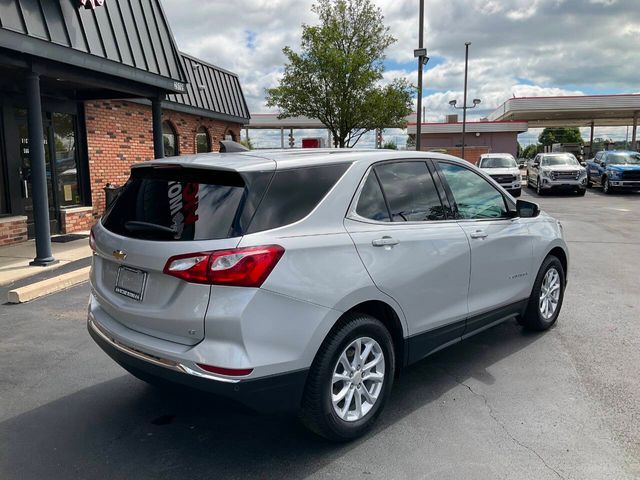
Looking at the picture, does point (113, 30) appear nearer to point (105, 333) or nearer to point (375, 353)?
point (105, 333)

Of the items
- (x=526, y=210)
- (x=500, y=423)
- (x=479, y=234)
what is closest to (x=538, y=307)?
(x=526, y=210)

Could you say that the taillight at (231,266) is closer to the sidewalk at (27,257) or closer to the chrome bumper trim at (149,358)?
the chrome bumper trim at (149,358)

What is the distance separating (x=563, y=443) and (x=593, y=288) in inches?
163

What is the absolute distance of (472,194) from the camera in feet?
14.2

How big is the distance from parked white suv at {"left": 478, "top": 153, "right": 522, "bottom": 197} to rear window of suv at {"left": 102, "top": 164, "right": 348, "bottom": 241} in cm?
1846

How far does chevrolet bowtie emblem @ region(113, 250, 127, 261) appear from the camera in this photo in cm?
308

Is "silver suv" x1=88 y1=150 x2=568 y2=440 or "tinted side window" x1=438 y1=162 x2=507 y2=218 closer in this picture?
"silver suv" x1=88 y1=150 x2=568 y2=440

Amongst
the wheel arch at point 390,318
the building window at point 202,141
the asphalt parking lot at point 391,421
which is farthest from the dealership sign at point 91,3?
the building window at point 202,141

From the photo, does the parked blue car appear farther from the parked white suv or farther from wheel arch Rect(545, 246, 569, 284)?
wheel arch Rect(545, 246, 569, 284)

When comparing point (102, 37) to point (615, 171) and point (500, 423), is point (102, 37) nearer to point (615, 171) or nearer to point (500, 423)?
point (500, 423)

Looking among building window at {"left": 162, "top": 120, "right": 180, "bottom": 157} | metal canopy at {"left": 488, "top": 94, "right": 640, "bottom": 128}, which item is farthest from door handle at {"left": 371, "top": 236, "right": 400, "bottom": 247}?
metal canopy at {"left": 488, "top": 94, "right": 640, "bottom": 128}

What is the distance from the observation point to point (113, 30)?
880 centimetres

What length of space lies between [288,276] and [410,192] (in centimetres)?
135

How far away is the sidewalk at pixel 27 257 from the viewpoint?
7.38 metres
